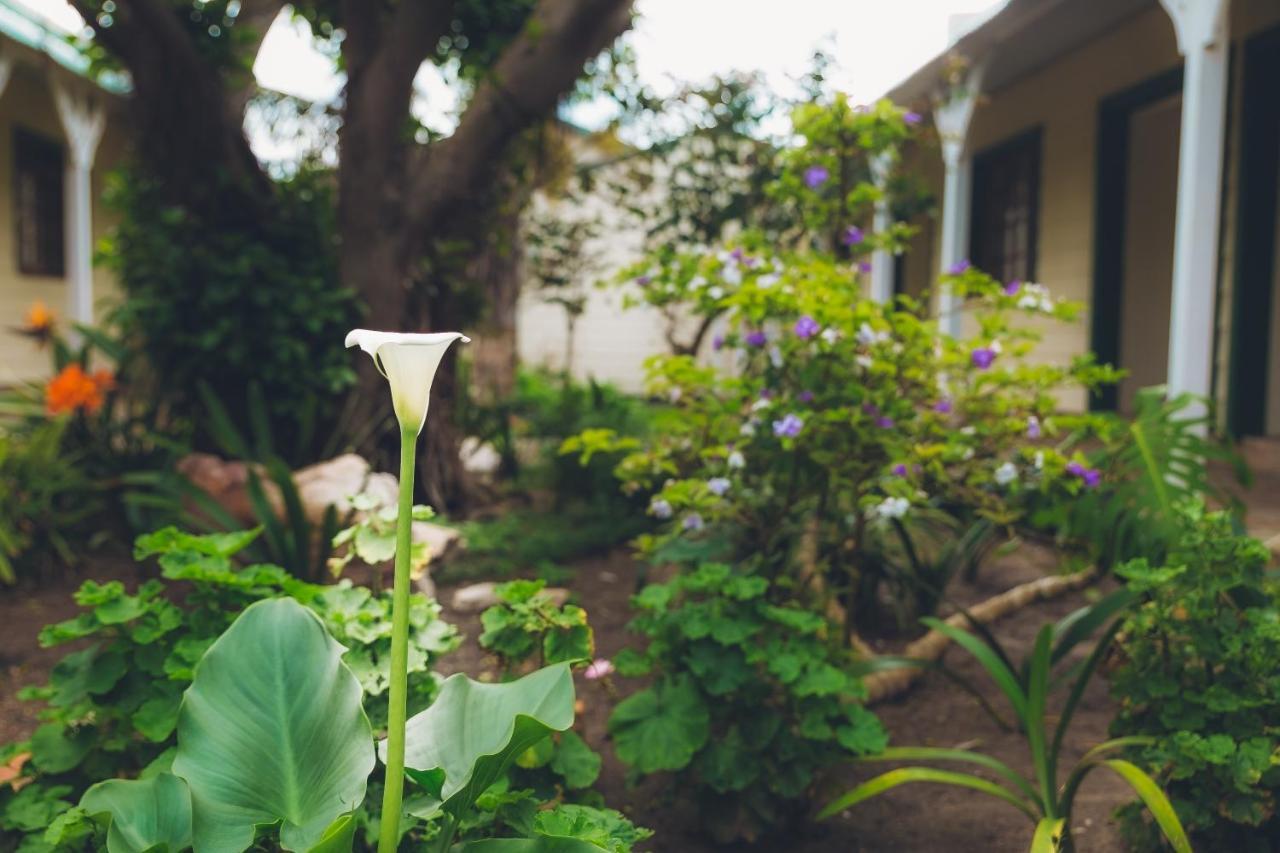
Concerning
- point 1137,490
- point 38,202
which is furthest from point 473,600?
point 38,202

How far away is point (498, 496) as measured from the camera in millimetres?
6691

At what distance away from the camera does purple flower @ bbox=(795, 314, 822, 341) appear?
3.03 m

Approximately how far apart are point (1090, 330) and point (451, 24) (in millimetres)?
5129

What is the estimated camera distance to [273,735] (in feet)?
5.25

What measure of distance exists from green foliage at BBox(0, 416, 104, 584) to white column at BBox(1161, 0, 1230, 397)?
5.22 meters

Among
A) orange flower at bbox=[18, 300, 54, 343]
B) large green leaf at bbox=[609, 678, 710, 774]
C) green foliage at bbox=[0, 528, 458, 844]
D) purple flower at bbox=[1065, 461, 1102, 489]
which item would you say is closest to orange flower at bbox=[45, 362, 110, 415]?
orange flower at bbox=[18, 300, 54, 343]

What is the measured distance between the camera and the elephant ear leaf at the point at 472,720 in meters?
1.61

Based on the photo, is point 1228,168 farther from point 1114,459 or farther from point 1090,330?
point 1114,459

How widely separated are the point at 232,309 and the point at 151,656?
3.54 meters

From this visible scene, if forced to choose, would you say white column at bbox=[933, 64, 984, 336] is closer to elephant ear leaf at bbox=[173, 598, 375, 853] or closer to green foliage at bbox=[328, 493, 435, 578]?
green foliage at bbox=[328, 493, 435, 578]

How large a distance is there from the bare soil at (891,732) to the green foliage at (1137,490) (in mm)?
511

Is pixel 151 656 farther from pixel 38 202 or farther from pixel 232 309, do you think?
pixel 38 202

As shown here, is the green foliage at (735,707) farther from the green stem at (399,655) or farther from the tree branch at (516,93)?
the tree branch at (516,93)

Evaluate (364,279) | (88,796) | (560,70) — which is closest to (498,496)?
(364,279)
